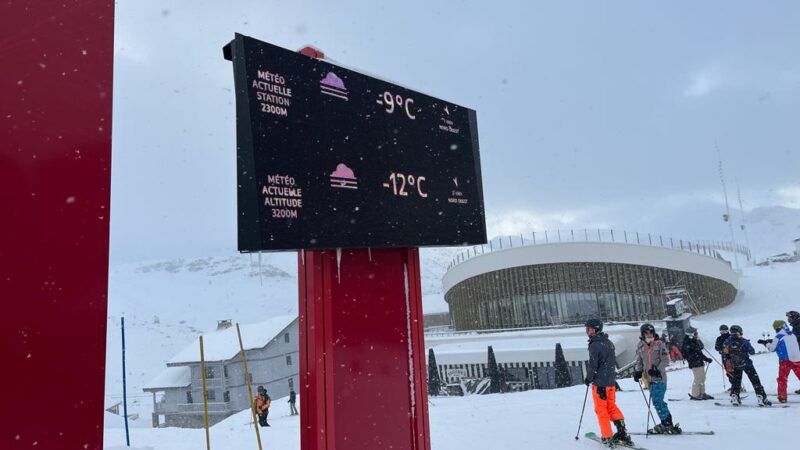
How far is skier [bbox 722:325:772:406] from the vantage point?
9508 millimetres

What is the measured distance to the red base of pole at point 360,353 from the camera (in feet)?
19.4

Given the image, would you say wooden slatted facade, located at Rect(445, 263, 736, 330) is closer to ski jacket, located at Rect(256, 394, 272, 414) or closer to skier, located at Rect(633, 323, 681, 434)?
ski jacket, located at Rect(256, 394, 272, 414)

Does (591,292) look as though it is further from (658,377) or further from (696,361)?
(658,377)

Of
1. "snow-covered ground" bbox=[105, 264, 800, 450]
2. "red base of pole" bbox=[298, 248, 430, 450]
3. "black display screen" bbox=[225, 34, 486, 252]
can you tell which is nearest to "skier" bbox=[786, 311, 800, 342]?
"snow-covered ground" bbox=[105, 264, 800, 450]

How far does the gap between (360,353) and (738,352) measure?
7.83 m

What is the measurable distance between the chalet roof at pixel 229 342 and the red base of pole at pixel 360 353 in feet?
113

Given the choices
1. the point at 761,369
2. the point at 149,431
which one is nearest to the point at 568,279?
the point at 761,369

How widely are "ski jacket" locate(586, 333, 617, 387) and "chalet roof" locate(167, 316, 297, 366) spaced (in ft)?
114

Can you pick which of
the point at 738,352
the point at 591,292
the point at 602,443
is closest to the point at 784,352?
the point at 738,352

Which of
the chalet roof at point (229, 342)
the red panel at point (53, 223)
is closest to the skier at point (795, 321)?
the red panel at point (53, 223)

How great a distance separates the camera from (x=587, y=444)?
756cm

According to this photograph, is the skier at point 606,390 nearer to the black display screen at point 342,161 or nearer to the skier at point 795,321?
the black display screen at point 342,161

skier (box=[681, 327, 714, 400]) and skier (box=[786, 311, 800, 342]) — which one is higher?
skier (box=[786, 311, 800, 342])

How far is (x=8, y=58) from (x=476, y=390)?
23200 millimetres
